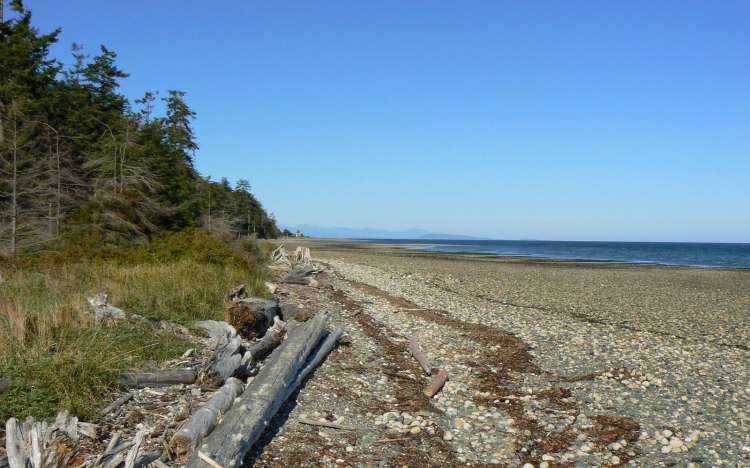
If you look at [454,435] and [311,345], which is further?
[311,345]

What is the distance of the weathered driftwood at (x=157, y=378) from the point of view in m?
6.98

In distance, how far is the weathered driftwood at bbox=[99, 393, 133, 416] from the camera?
19.9ft

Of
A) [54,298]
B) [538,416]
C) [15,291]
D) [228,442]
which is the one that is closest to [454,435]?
[538,416]

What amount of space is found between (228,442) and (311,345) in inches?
154

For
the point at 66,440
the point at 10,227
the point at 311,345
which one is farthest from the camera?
the point at 10,227

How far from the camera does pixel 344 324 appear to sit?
13844 mm

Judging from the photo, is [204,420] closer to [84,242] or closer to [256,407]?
[256,407]

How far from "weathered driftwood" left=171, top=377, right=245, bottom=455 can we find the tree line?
14.4m

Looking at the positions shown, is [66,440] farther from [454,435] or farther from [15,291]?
[15,291]

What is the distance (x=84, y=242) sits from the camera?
1822 centimetres

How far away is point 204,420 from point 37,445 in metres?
1.67

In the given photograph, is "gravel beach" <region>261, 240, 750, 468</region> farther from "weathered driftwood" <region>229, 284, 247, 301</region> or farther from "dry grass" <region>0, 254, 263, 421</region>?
"weathered driftwood" <region>229, 284, 247, 301</region>

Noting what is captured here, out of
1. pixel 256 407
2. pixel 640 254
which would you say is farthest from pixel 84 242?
pixel 640 254

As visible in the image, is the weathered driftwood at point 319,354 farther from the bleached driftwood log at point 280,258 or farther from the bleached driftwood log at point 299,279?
the bleached driftwood log at point 280,258
